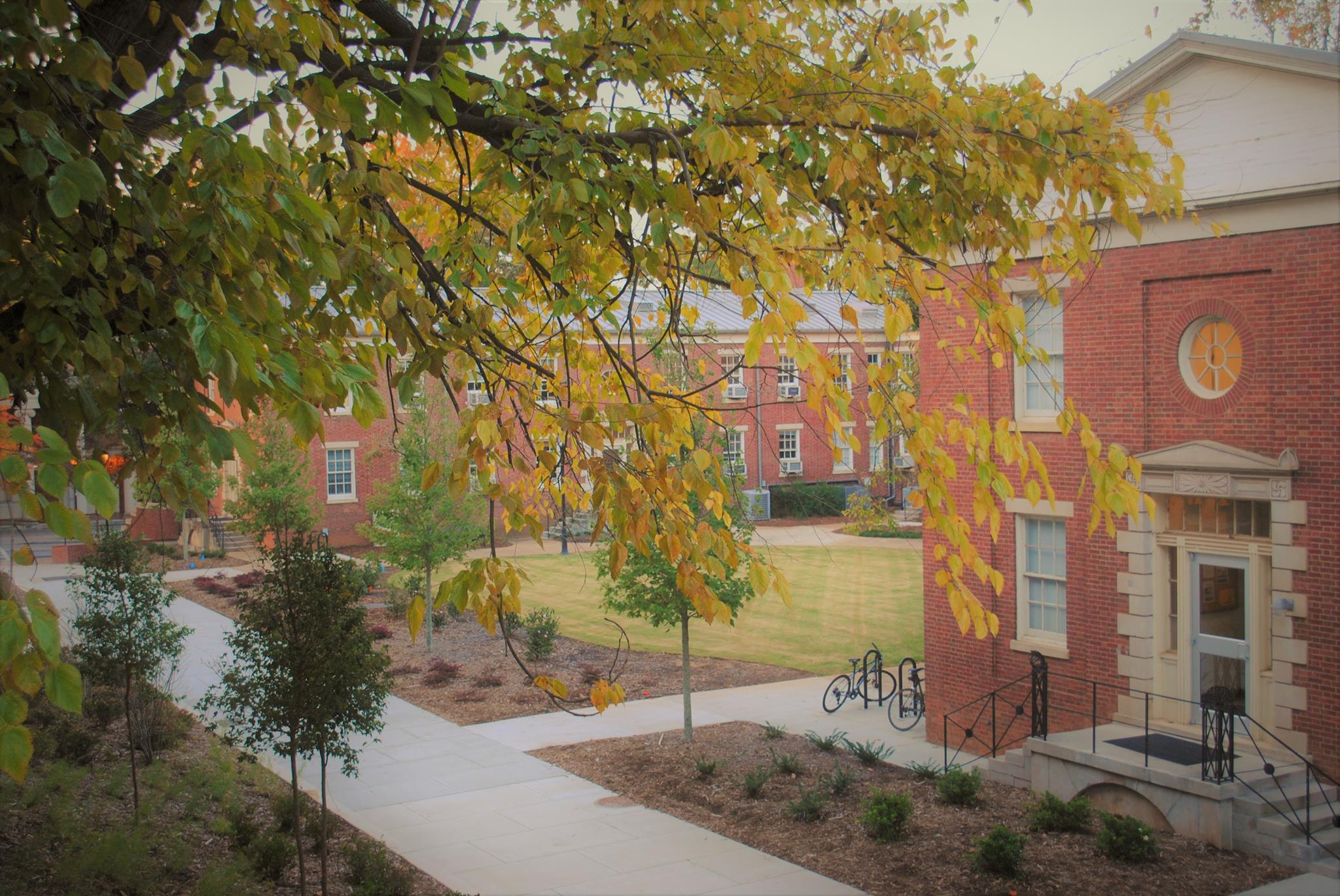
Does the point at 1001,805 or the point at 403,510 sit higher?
the point at 403,510

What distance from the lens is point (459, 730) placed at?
18.7m

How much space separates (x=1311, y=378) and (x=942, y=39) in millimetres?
8277

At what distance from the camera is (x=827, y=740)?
1686 cm

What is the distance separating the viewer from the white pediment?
1295 centimetres

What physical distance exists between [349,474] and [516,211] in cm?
3435

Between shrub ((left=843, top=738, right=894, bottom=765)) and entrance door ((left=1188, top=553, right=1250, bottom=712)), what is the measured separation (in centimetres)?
440

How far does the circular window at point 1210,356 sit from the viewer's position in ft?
44.5

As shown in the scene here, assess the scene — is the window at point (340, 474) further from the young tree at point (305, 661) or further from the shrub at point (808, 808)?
the shrub at point (808, 808)

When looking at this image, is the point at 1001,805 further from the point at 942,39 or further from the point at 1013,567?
the point at 942,39

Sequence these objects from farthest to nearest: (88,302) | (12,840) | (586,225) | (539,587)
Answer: (539,587), (12,840), (586,225), (88,302)

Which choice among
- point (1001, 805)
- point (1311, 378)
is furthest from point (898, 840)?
point (1311, 378)

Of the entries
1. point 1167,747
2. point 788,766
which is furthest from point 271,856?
point 1167,747

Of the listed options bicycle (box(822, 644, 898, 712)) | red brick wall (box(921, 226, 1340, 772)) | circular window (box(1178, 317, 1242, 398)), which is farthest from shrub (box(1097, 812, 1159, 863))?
bicycle (box(822, 644, 898, 712))

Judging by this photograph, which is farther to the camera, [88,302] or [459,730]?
[459,730]
